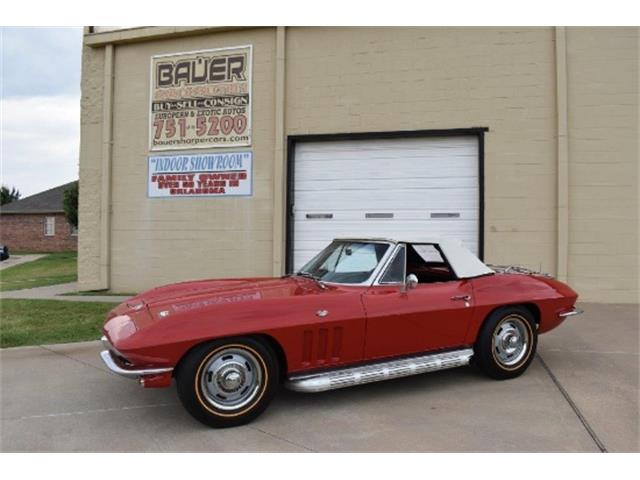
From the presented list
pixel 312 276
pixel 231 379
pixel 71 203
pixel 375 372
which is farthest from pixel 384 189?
pixel 71 203

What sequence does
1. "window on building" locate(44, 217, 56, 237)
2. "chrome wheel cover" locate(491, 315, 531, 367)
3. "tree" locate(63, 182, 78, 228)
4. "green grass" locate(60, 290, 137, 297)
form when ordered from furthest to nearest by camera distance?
"window on building" locate(44, 217, 56, 237) < "tree" locate(63, 182, 78, 228) < "green grass" locate(60, 290, 137, 297) < "chrome wheel cover" locate(491, 315, 531, 367)

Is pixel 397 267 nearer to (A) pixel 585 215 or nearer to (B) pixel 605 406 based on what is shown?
(B) pixel 605 406

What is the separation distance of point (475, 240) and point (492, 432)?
632cm

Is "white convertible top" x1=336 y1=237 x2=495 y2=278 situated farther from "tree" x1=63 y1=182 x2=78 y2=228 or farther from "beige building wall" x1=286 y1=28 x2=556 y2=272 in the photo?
"tree" x1=63 y1=182 x2=78 y2=228

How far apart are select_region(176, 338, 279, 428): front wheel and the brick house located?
34.9m

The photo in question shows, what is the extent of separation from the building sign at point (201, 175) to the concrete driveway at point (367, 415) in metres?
5.57

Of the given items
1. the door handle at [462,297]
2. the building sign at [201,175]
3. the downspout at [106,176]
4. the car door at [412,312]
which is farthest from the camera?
the downspout at [106,176]

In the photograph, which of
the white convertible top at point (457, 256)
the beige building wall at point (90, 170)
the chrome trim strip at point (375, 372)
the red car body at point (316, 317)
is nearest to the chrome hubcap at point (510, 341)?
the red car body at point (316, 317)

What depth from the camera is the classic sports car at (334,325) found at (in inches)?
135

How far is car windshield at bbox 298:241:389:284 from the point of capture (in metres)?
4.35

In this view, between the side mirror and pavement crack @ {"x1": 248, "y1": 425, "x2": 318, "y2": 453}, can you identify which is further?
the side mirror

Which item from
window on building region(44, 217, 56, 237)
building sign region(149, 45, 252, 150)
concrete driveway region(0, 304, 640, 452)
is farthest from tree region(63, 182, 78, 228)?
concrete driveway region(0, 304, 640, 452)

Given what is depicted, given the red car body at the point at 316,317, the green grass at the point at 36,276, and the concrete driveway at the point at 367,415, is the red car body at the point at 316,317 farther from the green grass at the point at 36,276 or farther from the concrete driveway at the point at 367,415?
the green grass at the point at 36,276

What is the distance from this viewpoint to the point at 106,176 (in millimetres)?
10742
